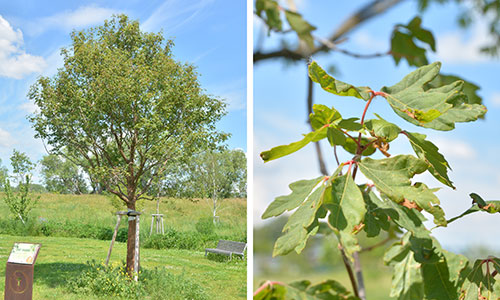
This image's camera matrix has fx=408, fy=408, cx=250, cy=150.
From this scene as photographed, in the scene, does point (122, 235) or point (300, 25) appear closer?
point (300, 25)

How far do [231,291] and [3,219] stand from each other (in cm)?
204

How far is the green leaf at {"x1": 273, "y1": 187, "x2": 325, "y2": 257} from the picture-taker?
199 mm

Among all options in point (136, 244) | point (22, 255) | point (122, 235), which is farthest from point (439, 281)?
point (122, 235)

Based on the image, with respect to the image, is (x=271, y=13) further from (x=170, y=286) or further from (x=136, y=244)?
(x=170, y=286)

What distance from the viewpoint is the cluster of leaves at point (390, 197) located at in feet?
0.66

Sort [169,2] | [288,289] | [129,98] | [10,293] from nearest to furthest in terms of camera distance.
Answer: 1. [288,289]
2. [10,293]
3. [129,98]
4. [169,2]

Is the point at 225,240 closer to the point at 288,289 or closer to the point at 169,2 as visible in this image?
the point at 169,2

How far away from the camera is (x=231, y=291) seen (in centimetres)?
362

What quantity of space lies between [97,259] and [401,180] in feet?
12.1

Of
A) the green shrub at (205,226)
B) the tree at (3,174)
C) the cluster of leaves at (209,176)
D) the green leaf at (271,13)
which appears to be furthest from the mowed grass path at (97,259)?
the green leaf at (271,13)

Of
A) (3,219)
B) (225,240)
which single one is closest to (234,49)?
(225,240)

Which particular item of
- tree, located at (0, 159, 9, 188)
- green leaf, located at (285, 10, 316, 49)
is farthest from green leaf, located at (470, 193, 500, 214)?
tree, located at (0, 159, 9, 188)

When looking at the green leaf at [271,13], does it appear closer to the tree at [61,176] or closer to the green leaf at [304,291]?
the green leaf at [304,291]

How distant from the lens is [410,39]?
23 centimetres
